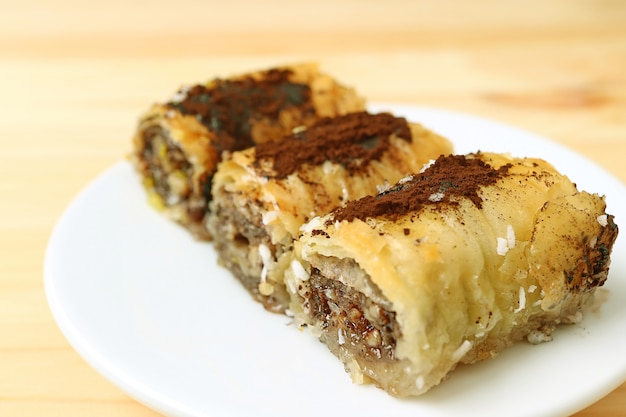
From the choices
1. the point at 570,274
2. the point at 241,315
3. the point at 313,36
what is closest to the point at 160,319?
the point at 241,315

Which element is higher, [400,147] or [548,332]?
[400,147]

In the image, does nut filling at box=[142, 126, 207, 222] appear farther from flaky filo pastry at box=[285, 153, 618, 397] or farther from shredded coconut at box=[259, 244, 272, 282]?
flaky filo pastry at box=[285, 153, 618, 397]

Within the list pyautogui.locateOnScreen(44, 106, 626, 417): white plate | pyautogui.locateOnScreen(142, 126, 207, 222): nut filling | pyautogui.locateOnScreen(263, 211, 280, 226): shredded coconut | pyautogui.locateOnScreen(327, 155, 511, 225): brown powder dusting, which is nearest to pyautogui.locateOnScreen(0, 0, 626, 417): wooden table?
pyautogui.locateOnScreen(44, 106, 626, 417): white plate

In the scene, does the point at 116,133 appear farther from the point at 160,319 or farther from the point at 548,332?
the point at 548,332

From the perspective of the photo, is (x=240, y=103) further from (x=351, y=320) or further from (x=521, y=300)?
(x=521, y=300)

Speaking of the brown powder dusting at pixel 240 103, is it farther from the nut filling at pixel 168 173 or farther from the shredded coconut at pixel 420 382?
the shredded coconut at pixel 420 382

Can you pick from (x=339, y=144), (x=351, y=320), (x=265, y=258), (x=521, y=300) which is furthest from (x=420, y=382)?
(x=339, y=144)

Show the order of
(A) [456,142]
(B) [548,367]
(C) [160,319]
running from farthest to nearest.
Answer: (A) [456,142] < (C) [160,319] < (B) [548,367]
